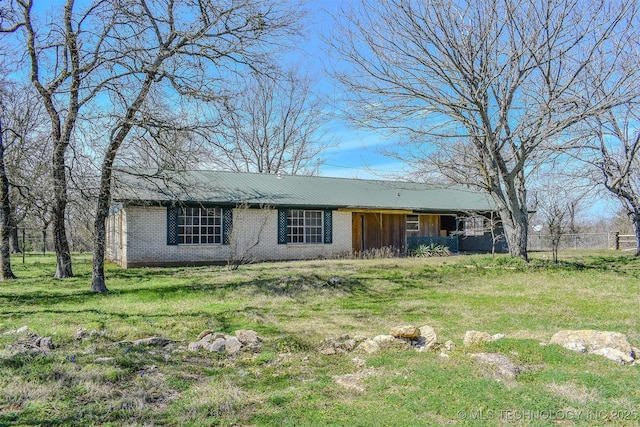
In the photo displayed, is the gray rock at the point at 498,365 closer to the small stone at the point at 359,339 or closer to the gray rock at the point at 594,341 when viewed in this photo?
the gray rock at the point at 594,341

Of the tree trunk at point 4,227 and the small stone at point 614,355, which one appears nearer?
the small stone at point 614,355

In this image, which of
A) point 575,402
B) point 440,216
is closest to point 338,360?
point 575,402

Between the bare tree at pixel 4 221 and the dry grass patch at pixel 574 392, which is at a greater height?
the bare tree at pixel 4 221

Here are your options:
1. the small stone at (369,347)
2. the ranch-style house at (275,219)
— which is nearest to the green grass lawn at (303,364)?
the small stone at (369,347)

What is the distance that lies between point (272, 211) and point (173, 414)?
52.5 ft

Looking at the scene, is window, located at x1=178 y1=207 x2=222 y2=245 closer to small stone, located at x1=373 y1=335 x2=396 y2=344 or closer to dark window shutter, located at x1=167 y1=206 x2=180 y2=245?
dark window shutter, located at x1=167 y1=206 x2=180 y2=245

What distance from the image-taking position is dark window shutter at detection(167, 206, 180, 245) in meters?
17.7

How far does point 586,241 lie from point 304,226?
88.6 ft

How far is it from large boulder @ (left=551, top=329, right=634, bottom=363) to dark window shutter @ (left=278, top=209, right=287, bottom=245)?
1466 centimetres

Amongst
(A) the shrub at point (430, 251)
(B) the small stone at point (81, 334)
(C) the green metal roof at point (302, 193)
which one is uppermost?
(C) the green metal roof at point (302, 193)

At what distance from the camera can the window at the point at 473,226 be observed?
26344 millimetres

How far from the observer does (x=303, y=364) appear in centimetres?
535

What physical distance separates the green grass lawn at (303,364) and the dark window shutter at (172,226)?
21.6 feet

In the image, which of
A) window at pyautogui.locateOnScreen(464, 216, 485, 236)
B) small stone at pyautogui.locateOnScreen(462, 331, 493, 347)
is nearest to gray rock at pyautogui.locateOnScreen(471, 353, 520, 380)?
small stone at pyautogui.locateOnScreen(462, 331, 493, 347)
